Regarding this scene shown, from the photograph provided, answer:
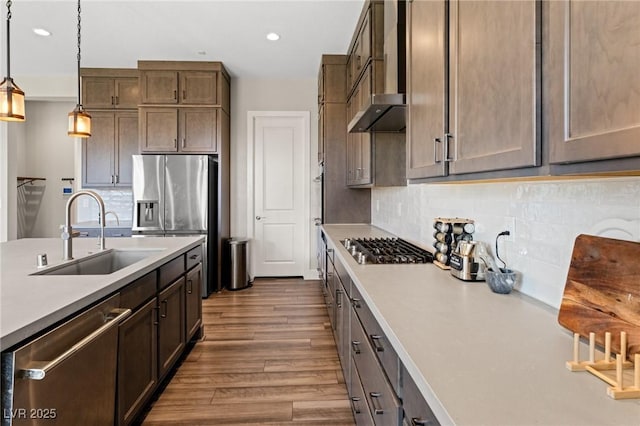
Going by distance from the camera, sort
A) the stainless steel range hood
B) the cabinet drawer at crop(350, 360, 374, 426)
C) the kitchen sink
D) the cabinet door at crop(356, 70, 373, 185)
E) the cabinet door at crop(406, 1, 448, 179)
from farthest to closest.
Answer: the cabinet door at crop(356, 70, 373, 185) < the stainless steel range hood < the kitchen sink < the cabinet drawer at crop(350, 360, 374, 426) < the cabinet door at crop(406, 1, 448, 179)

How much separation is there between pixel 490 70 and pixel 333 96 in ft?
11.1

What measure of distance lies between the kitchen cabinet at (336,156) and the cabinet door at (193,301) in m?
1.73

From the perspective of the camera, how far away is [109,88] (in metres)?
4.87

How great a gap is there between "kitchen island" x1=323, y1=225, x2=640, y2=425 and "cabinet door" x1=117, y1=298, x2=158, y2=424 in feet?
3.94

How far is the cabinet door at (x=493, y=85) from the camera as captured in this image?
34.2 inches

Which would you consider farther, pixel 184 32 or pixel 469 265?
pixel 184 32

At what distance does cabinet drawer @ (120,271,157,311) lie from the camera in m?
1.71

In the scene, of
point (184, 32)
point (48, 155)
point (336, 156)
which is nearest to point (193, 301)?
point (336, 156)

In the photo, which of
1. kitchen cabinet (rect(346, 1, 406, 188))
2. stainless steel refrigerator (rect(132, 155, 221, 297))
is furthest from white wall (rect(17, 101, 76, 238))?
kitchen cabinet (rect(346, 1, 406, 188))

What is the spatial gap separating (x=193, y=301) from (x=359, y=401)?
1681 mm

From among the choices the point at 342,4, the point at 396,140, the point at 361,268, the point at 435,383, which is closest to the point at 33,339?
the point at 435,383

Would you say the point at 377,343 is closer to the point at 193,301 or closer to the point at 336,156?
the point at 193,301

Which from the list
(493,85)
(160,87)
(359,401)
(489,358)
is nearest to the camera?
(489,358)

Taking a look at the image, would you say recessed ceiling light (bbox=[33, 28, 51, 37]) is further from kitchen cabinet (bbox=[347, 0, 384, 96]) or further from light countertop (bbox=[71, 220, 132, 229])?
kitchen cabinet (bbox=[347, 0, 384, 96])
